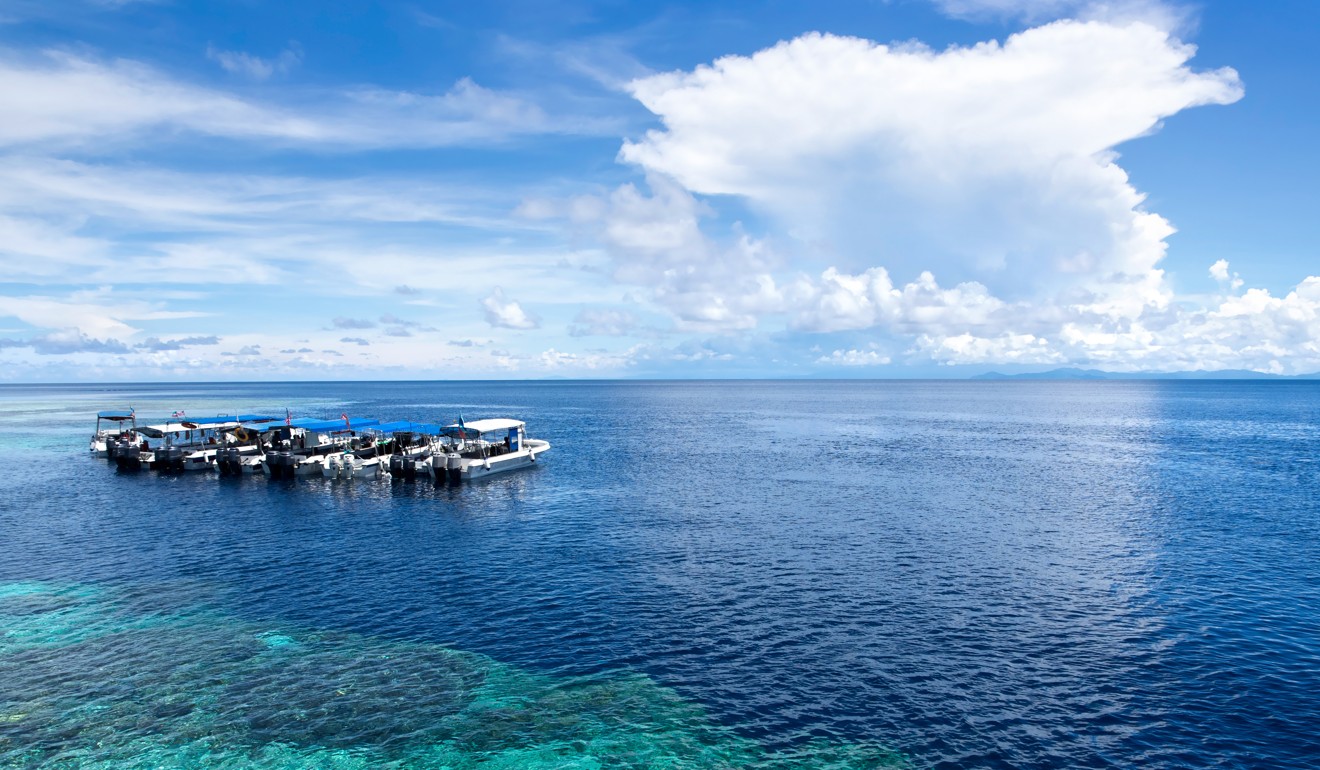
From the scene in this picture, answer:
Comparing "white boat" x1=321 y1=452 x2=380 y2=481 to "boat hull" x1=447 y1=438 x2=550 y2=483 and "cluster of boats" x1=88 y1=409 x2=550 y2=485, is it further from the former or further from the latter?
"boat hull" x1=447 y1=438 x2=550 y2=483

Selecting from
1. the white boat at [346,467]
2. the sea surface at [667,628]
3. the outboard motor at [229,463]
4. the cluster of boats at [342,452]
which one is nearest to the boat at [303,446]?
the cluster of boats at [342,452]

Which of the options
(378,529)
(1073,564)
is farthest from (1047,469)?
(378,529)

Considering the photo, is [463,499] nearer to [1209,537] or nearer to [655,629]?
[655,629]

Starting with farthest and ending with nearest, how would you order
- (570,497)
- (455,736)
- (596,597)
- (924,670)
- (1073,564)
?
(570,497) < (1073,564) < (596,597) < (924,670) < (455,736)

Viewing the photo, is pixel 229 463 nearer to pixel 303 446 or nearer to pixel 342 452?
pixel 303 446

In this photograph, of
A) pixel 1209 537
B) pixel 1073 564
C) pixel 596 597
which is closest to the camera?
pixel 596 597

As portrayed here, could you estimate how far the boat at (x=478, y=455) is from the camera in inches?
3334

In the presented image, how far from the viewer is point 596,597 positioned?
140ft

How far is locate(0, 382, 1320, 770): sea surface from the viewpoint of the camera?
2666 cm

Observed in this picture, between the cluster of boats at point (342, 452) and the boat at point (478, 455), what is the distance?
0.40 feet

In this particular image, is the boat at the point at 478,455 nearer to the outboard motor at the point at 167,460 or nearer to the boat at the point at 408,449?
the boat at the point at 408,449

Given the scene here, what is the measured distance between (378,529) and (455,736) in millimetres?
38099

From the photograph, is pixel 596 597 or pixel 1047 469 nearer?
pixel 596 597

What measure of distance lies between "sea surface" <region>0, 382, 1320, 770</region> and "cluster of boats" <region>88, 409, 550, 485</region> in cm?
1062
